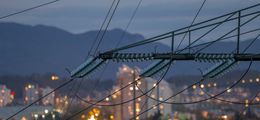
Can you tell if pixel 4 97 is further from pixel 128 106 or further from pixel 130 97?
pixel 128 106

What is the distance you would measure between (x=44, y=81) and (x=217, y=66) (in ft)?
518

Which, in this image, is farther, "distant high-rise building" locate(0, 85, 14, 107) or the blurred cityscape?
"distant high-rise building" locate(0, 85, 14, 107)

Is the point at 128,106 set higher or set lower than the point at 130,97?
lower

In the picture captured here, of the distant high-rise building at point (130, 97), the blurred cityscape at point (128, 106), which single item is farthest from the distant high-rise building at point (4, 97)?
the distant high-rise building at point (130, 97)

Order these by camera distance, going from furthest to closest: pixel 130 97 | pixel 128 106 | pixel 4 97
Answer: pixel 4 97
pixel 130 97
pixel 128 106

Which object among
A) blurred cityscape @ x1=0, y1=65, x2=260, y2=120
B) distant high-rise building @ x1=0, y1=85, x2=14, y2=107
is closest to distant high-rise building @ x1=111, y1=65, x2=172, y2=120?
blurred cityscape @ x1=0, y1=65, x2=260, y2=120

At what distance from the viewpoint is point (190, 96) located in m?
188

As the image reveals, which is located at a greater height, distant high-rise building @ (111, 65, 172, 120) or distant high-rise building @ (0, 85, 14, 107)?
distant high-rise building @ (111, 65, 172, 120)

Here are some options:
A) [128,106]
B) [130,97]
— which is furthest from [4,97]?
[128,106]

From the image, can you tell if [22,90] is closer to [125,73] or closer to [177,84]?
[177,84]

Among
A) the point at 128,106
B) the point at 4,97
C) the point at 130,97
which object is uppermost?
the point at 130,97

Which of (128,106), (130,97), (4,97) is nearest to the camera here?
(128,106)

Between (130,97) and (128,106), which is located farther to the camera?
(130,97)

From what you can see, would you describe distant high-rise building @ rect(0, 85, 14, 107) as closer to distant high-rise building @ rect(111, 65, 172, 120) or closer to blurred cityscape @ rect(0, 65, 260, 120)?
blurred cityscape @ rect(0, 65, 260, 120)
